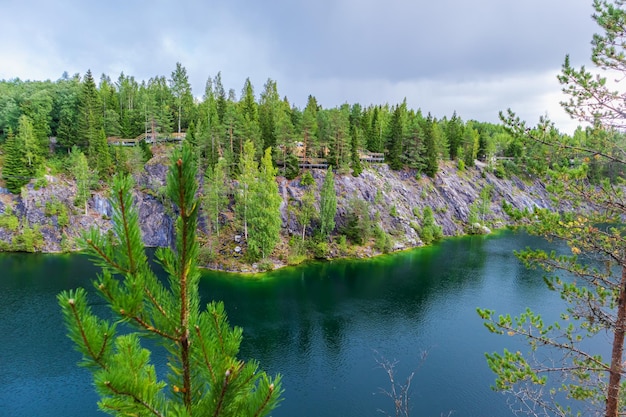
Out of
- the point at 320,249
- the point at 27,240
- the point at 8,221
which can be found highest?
the point at 8,221

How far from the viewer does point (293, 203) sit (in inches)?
1859

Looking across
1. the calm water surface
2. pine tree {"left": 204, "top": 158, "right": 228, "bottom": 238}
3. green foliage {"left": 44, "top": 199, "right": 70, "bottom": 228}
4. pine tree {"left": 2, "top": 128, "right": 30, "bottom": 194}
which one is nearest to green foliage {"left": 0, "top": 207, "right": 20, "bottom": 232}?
green foliage {"left": 44, "top": 199, "right": 70, "bottom": 228}

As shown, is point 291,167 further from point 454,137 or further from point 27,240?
point 454,137

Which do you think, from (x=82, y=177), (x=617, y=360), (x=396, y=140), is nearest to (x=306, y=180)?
(x=396, y=140)

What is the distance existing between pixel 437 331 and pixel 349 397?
10810 millimetres

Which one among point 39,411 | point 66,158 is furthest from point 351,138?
point 39,411

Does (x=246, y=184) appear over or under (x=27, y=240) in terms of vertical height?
over

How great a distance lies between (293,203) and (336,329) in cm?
2280

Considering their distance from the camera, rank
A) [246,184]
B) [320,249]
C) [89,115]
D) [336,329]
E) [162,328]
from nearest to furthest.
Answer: [162,328] → [336,329] → [246,184] → [320,249] → [89,115]

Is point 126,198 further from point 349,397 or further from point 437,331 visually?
point 437,331

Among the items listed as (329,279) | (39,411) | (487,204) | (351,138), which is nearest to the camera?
(39,411)

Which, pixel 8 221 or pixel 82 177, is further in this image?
pixel 82 177

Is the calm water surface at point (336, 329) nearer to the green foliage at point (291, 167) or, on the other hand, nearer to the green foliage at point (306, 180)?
the green foliage at point (306, 180)

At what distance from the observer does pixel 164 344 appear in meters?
3.16
